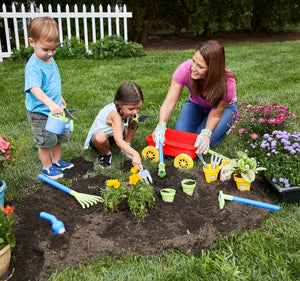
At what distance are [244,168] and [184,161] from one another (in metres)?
0.61

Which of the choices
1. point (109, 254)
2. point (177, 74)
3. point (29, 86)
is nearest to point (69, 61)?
point (177, 74)

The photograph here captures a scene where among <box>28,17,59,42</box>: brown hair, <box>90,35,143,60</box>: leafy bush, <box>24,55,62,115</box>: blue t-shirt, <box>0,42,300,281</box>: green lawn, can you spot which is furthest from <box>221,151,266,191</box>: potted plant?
<box>90,35,143,60</box>: leafy bush

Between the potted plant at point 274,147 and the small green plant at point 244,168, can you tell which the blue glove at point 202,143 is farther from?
the small green plant at point 244,168

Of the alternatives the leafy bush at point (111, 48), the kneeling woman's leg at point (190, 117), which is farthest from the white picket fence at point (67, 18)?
the kneeling woman's leg at point (190, 117)

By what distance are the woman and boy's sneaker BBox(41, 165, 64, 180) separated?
859 mm

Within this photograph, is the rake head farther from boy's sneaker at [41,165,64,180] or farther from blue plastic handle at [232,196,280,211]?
blue plastic handle at [232,196,280,211]

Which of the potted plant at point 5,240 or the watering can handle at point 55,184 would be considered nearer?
the potted plant at point 5,240

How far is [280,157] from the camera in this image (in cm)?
244

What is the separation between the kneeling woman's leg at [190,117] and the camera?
11.6 feet

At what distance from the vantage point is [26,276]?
1.78 metres

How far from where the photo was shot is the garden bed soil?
191cm

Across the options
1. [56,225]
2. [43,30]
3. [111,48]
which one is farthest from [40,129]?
[111,48]

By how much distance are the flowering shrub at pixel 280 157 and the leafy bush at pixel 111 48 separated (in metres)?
5.66

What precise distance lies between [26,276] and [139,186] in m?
0.82
